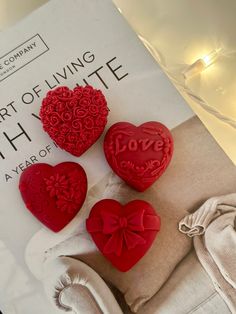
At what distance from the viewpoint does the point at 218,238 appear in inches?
26.7

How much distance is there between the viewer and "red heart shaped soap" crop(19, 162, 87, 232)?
0.71 meters

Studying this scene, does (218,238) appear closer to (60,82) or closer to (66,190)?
(66,190)

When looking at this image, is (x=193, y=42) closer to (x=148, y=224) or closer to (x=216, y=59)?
(x=216, y=59)

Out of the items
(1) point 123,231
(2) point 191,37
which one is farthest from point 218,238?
(2) point 191,37

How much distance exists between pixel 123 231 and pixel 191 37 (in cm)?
49

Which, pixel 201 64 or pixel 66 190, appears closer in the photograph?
pixel 66 190

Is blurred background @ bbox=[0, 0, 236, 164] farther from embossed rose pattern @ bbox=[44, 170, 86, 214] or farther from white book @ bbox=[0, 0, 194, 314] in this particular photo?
embossed rose pattern @ bbox=[44, 170, 86, 214]

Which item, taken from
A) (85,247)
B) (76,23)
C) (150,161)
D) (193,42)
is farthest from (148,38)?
(85,247)

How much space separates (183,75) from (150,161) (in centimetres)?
30

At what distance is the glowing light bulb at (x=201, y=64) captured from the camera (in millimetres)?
933

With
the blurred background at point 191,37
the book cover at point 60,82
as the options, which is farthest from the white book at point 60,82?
the blurred background at point 191,37

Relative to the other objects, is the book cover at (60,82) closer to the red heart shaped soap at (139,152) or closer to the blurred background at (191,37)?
the red heart shaped soap at (139,152)

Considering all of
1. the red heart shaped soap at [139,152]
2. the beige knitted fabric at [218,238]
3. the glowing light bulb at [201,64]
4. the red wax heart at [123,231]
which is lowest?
the beige knitted fabric at [218,238]

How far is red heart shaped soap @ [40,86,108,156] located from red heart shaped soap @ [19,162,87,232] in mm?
46
